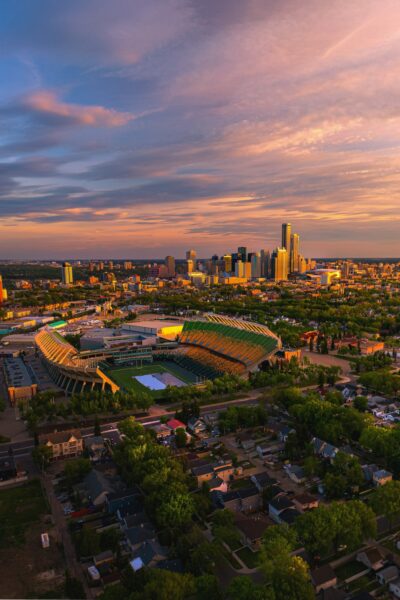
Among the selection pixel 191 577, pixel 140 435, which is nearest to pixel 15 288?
pixel 140 435

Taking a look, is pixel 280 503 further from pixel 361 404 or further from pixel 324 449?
pixel 361 404

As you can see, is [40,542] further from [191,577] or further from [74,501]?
[191,577]

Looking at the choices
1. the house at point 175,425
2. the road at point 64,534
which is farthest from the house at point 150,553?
the house at point 175,425

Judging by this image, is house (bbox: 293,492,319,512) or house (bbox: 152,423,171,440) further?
house (bbox: 152,423,171,440)

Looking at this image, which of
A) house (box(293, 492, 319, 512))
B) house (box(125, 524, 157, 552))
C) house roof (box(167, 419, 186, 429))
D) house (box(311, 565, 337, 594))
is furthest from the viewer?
house roof (box(167, 419, 186, 429))

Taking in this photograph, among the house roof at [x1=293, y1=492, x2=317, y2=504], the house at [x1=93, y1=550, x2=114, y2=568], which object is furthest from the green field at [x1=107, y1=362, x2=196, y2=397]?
the house at [x1=93, y1=550, x2=114, y2=568]

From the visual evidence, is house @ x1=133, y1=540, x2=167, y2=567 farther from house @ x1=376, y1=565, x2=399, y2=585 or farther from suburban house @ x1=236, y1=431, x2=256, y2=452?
suburban house @ x1=236, y1=431, x2=256, y2=452
